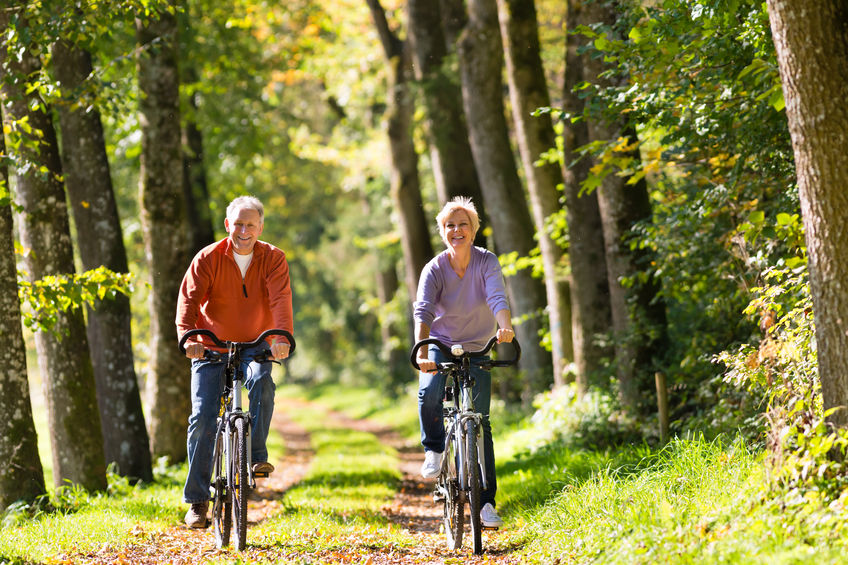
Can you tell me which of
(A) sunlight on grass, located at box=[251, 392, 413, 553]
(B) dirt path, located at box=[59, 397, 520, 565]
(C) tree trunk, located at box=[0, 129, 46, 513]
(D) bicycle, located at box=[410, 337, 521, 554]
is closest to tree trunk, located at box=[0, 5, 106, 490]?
(C) tree trunk, located at box=[0, 129, 46, 513]

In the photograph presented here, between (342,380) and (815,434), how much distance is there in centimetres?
3728

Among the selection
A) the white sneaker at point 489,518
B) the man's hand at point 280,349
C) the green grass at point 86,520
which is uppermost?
the man's hand at point 280,349

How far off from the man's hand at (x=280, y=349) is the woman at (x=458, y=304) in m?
0.91

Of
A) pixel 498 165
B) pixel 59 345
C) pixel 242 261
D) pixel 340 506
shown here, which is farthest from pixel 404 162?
pixel 242 261

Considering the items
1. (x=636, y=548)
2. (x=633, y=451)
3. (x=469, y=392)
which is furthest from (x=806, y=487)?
(x=633, y=451)

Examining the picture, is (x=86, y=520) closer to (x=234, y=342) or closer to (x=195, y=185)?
(x=234, y=342)

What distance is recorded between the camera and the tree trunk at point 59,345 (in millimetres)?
8992

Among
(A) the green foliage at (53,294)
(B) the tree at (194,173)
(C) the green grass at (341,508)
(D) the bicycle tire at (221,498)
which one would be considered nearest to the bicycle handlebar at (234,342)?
(D) the bicycle tire at (221,498)

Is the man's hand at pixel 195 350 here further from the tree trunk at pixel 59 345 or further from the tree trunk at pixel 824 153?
the tree trunk at pixel 824 153

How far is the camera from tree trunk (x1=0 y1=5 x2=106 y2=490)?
8.99 meters

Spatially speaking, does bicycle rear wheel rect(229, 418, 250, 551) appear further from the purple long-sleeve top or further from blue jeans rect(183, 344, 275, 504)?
the purple long-sleeve top

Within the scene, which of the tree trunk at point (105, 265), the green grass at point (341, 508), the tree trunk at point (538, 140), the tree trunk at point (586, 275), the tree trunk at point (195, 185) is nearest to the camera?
the green grass at point (341, 508)

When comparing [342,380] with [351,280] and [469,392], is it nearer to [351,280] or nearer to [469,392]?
[351,280]

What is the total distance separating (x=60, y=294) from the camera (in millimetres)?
8242
